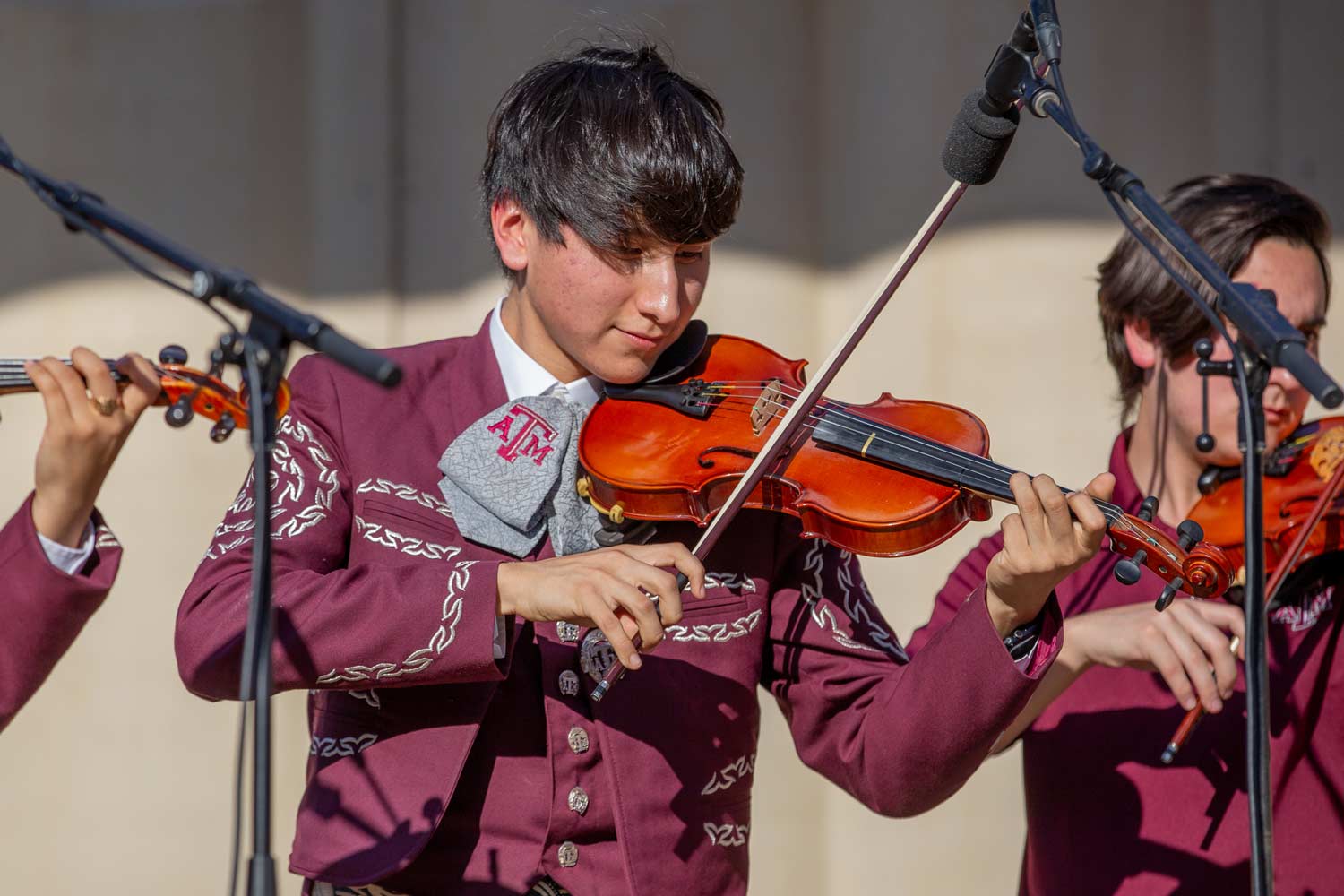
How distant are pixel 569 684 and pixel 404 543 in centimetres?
25

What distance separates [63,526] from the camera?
1915 mm

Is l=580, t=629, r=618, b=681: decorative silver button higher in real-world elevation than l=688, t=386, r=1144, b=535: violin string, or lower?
lower

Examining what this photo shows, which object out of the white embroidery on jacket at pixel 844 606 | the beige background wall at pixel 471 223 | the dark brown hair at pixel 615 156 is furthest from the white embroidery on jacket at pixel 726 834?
the beige background wall at pixel 471 223

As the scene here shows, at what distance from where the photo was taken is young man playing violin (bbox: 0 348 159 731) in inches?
72.4

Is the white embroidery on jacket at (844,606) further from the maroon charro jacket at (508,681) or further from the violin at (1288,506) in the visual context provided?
the violin at (1288,506)

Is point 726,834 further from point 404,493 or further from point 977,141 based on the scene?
point 977,141

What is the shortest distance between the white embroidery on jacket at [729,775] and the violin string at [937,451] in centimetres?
42

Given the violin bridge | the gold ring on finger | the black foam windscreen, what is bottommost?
the gold ring on finger

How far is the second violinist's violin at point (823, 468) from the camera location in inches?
75.2

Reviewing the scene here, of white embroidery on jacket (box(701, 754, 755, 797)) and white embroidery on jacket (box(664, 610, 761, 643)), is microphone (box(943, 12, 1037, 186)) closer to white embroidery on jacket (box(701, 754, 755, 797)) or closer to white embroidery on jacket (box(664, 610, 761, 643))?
white embroidery on jacket (box(664, 610, 761, 643))

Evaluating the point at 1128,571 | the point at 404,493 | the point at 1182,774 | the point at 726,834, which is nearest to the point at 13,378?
the point at 404,493

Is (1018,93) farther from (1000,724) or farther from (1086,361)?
(1086,361)

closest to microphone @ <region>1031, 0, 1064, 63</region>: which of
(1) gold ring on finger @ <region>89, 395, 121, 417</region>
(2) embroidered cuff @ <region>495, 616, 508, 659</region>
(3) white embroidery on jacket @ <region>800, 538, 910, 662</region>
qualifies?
(3) white embroidery on jacket @ <region>800, 538, 910, 662</region>

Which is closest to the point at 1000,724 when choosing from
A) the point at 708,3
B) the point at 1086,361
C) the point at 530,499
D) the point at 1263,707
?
the point at 1263,707
